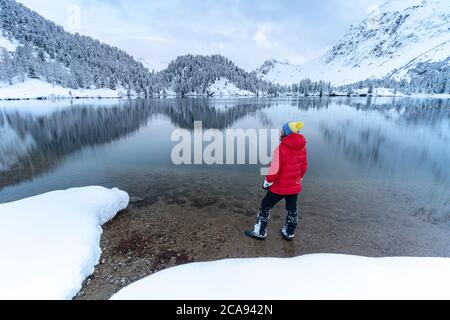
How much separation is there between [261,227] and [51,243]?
5.43 metres

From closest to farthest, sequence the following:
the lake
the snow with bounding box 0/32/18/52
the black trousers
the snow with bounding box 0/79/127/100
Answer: the black trousers, the lake, the snow with bounding box 0/79/127/100, the snow with bounding box 0/32/18/52

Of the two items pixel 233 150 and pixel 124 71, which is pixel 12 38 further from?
pixel 233 150

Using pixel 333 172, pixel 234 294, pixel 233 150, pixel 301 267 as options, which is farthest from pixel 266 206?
pixel 233 150

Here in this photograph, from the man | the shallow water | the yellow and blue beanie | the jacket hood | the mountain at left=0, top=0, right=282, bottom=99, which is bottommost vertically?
the shallow water

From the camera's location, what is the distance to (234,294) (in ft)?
12.6

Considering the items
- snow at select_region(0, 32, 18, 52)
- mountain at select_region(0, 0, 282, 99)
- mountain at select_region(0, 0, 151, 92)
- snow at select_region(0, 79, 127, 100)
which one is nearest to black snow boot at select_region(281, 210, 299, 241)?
snow at select_region(0, 79, 127, 100)

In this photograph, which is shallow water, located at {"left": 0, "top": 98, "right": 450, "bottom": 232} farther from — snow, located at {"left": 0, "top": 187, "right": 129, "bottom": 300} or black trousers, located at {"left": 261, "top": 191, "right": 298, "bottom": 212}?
snow, located at {"left": 0, "top": 187, "right": 129, "bottom": 300}

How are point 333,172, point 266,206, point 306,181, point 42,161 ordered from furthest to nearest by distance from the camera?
point 42,161, point 333,172, point 306,181, point 266,206

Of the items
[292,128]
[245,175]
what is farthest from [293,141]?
[245,175]

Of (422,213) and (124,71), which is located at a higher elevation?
(124,71)

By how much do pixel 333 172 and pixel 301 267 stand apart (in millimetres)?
10603

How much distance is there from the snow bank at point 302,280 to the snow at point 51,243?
161 cm

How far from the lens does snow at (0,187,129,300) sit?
4211 mm

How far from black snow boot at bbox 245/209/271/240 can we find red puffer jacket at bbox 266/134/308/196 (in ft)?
2.94
